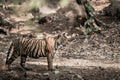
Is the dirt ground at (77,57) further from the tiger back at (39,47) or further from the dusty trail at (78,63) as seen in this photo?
the tiger back at (39,47)

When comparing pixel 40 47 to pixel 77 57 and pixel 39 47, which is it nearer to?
pixel 39 47

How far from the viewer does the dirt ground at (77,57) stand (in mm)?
6934

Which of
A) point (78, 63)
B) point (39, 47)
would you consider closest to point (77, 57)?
point (78, 63)

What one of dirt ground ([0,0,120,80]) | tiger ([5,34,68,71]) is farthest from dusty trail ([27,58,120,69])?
tiger ([5,34,68,71])

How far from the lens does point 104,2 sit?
17.6m

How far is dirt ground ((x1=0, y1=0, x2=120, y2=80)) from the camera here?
6934 mm

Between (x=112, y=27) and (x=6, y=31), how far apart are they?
187 inches

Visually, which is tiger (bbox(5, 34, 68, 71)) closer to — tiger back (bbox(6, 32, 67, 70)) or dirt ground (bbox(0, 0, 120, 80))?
tiger back (bbox(6, 32, 67, 70))

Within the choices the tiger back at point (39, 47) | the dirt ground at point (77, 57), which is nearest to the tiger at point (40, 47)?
the tiger back at point (39, 47)

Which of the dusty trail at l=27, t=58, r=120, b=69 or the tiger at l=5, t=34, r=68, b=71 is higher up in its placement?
the tiger at l=5, t=34, r=68, b=71

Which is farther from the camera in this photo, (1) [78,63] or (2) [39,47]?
(1) [78,63]

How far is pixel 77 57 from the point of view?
932 cm

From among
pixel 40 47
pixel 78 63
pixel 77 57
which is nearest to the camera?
pixel 40 47

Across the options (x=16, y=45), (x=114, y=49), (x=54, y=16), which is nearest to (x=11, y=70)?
(x=16, y=45)
